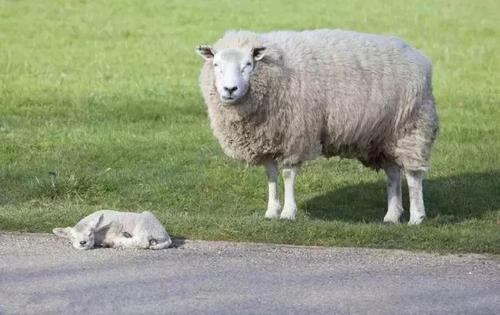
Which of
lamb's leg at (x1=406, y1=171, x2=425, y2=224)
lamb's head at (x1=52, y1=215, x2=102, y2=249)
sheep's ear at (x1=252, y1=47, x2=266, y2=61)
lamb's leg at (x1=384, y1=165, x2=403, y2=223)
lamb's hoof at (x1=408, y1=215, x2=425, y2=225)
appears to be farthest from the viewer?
lamb's leg at (x1=384, y1=165, x2=403, y2=223)

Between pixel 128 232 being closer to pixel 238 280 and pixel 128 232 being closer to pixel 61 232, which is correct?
pixel 61 232

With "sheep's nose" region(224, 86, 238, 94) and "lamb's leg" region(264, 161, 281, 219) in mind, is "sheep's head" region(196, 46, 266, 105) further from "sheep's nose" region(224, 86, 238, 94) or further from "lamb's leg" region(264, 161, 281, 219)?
"lamb's leg" region(264, 161, 281, 219)

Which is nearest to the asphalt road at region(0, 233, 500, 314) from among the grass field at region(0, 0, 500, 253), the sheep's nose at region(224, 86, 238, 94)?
the grass field at region(0, 0, 500, 253)

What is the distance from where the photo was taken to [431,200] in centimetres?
1098

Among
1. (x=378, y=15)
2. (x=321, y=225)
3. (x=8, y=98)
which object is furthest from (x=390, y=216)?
(x=378, y=15)

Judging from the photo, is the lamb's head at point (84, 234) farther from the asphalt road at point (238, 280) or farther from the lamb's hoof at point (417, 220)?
the lamb's hoof at point (417, 220)

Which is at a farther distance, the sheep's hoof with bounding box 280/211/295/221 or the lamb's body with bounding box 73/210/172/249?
the sheep's hoof with bounding box 280/211/295/221

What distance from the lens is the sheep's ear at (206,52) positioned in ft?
30.2

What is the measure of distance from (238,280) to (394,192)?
12.5ft

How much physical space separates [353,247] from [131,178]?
13.4 feet

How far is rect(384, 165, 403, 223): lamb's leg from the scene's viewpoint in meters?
10.1

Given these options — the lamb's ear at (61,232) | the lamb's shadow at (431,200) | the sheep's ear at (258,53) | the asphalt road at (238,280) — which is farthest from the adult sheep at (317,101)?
the lamb's ear at (61,232)

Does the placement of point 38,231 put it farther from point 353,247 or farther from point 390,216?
point 390,216

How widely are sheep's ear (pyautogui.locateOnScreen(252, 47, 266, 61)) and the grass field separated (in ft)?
4.38
